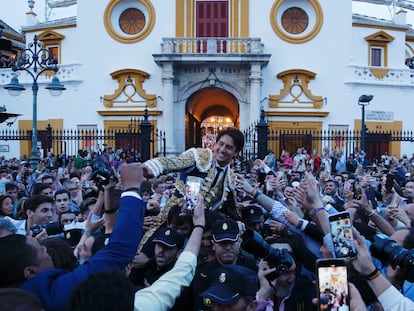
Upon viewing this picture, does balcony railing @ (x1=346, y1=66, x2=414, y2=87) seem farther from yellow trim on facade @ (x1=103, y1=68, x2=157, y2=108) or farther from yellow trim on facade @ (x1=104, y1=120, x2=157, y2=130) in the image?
yellow trim on facade @ (x1=104, y1=120, x2=157, y2=130)

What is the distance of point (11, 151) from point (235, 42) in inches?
542

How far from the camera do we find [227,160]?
5.12 meters

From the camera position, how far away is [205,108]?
36062mm

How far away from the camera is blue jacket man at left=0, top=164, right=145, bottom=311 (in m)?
2.57

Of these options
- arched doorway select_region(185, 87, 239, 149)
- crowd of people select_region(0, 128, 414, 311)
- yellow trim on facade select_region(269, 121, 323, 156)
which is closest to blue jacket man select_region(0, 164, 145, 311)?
crowd of people select_region(0, 128, 414, 311)

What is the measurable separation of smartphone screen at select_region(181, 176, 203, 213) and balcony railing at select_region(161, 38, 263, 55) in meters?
21.4

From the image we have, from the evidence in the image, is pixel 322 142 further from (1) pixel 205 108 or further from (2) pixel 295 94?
(1) pixel 205 108

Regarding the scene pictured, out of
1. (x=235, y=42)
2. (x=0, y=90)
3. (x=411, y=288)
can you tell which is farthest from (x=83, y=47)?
(x=411, y=288)

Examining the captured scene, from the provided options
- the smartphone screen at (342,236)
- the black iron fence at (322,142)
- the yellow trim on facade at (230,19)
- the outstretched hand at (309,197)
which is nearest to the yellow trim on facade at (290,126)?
the black iron fence at (322,142)

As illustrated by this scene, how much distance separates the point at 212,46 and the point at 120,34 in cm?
533

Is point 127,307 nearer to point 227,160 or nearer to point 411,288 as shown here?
point 411,288

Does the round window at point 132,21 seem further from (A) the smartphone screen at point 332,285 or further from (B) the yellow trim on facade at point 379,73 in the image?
(A) the smartphone screen at point 332,285

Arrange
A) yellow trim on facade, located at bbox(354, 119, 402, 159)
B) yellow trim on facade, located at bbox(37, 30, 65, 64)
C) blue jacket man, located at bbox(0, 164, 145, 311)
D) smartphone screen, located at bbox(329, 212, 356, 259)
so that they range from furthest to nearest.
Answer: yellow trim on facade, located at bbox(37, 30, 65, 64) < yellow trim on facade, located at bbox(354, 119, 402, 159) < smartphone screen, located at bbox(329, 212, 356, 259) < blue jacket man, located at bbox(0, 164, 145, 311)

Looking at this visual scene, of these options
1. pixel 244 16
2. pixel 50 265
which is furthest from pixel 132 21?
pixel 50 265
